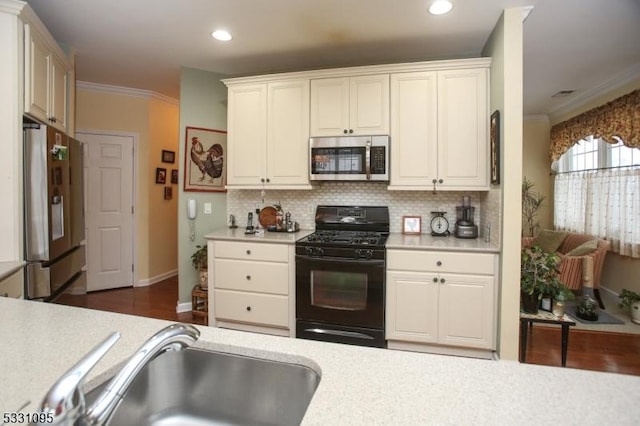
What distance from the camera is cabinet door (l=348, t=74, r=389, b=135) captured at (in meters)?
2.97

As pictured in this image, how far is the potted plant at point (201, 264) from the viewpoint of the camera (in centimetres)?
349

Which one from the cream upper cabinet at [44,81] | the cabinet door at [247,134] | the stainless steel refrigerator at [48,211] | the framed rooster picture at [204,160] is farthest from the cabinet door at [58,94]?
the cabinet door at [247,134]

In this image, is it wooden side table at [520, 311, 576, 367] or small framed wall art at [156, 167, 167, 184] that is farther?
small framed wall art at [156, 167, 167, 184]

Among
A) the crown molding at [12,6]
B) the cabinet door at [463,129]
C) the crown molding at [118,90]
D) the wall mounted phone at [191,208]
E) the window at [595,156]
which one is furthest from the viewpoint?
the crown molding at [118,90]

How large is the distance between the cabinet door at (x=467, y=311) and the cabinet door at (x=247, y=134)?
1975mm

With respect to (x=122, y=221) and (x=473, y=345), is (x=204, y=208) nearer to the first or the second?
(x=122, y=221)

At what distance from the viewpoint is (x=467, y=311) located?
257cm

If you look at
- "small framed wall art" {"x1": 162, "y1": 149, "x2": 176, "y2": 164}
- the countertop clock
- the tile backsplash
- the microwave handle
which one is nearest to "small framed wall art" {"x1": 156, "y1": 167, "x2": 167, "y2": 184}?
"small framed wall art" {"x1": 162, "y1": 149, "x2": 176, "y2": 164}

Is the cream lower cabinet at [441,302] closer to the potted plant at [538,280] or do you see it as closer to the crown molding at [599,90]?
the potted plant at [538,280]

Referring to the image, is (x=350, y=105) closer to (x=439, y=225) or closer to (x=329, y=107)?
(x=329, y=107)

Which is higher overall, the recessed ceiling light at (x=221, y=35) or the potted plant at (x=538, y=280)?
the recessed ceiling light at (x=221, y=35)

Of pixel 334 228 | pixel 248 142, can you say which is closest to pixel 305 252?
pixel 334 228

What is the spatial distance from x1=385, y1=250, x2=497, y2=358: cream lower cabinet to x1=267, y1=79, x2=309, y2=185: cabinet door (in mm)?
1216

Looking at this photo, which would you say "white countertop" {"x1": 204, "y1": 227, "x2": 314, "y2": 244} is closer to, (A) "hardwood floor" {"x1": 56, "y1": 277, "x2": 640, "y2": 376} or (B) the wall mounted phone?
(B) the wall mounted phone
